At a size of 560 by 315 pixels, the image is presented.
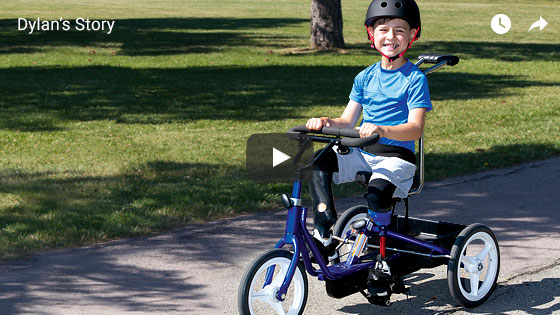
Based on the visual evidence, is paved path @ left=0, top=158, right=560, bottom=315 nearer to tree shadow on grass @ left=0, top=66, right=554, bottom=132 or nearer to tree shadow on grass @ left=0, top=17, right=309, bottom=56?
tree shadow on grass @ left=0, top=66, right=554, bottom=132

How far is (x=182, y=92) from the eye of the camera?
1416 cm

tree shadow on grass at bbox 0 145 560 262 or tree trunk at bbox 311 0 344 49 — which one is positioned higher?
tree trunk at bbox 311 0 344 49

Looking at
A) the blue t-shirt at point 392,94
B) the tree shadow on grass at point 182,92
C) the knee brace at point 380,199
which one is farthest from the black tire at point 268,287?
the tree shadow on grass at point 182,92

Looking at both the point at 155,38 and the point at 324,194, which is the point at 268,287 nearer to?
the point at 324,194

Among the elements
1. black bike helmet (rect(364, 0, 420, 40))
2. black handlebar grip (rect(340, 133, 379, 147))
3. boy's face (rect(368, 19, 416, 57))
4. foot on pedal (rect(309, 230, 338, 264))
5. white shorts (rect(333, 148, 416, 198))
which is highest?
black bike helmet (rect(364, 0, 420, 40))

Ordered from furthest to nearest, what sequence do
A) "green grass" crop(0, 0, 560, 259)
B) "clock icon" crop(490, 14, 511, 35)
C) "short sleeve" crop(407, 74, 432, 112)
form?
1. "clock icon" crop(490, 14, 511, 35)
2. "green grass" crop(0, 0, 560, 259)
3. "short sleeve" crop(407, 74, 432, 112)

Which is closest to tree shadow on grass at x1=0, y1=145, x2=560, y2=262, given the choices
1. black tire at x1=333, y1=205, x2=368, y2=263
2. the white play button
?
black tire at x1=333, y1=205, x2=368, y2=263

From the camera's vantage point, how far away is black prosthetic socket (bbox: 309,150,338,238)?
4207 millimetres

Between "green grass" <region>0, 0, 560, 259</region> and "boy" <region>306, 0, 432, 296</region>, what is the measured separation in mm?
2077

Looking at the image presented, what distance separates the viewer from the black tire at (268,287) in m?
3.75

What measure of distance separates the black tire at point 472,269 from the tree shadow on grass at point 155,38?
17.3m

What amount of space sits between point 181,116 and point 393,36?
24.6ft

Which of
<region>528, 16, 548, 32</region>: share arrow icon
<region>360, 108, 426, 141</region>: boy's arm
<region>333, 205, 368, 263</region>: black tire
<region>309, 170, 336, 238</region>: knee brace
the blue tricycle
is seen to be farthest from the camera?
<region>528, 16, 548, 32</region>: share arrow icon

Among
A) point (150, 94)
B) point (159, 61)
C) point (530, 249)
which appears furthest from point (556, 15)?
point (530, 249)
